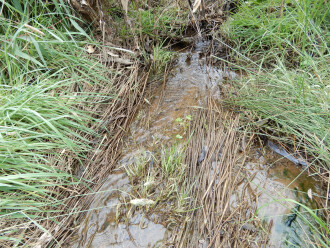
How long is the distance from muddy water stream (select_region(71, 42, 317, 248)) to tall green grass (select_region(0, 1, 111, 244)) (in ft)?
0.98

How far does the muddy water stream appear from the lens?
A: 1434 millimetres

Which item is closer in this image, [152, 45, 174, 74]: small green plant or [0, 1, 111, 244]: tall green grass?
[0, 1, 111, 244]: tall green grass

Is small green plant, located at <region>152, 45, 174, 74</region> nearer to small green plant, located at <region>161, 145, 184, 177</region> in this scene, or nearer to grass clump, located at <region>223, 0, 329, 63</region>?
grass clump, located at <region>223, 0, 329, 63</region>

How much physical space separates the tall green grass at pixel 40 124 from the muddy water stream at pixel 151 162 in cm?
30

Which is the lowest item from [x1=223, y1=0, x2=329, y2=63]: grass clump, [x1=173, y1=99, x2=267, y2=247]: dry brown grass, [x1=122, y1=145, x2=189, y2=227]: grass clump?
[x1=173, y1=99, x2=267, y2=247]: dry brown grass

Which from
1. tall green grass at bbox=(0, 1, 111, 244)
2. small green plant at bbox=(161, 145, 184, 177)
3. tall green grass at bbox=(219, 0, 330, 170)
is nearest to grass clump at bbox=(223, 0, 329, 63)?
tall green grass at bbox=(219, 0, 330, 170)

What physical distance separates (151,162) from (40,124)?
867 millimetres

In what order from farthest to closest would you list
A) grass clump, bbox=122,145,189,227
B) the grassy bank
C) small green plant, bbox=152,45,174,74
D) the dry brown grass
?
small green plant, bbox=152,45,174,74
the grassy bank
grass clump, bbox=122,145,189,227
the dry brown grass

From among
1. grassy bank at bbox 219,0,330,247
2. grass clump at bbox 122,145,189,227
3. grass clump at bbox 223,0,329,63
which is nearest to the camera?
grass clump at bbox 122,145,189,227

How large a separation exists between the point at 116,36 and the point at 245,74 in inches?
60.5

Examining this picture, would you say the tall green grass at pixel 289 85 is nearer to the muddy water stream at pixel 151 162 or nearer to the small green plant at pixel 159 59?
the muddy water stream at pixel 151 162

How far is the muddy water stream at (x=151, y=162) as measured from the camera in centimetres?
143

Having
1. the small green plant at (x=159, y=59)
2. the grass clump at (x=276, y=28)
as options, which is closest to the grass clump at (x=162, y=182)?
the small green plant at (x=159, y=59)

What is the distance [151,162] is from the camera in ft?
5.87
